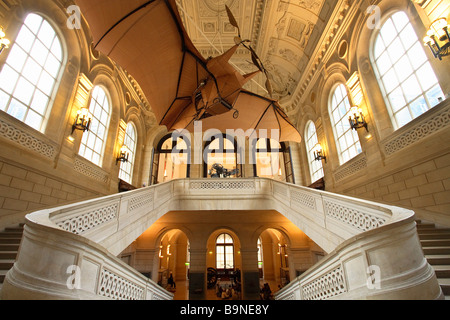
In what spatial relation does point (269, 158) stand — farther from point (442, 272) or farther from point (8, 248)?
point (8, 248)

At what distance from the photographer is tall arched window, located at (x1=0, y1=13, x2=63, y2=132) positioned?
379 cm

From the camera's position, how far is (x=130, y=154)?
8578mm

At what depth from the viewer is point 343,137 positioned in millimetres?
6488

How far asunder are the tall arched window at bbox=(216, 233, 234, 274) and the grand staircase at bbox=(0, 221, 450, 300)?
38.8 ft

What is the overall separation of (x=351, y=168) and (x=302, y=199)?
103 inches

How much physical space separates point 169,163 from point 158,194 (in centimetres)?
848

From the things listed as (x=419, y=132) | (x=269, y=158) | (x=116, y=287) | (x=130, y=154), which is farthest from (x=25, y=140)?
(x=269, y=158)

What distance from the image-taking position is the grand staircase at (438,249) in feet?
6.94

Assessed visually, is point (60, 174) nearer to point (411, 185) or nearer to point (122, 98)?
point (122, 98)

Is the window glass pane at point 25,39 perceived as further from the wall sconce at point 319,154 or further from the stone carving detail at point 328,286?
the wall sconce at point 319,154

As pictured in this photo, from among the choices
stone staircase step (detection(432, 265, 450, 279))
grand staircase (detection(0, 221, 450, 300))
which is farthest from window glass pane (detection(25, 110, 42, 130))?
stone staircase step (detection(432, 265, 450, 279))
